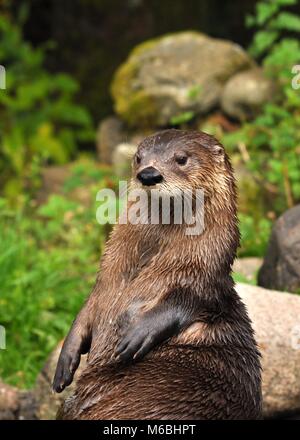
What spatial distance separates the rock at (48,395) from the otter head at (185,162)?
1.40 meters

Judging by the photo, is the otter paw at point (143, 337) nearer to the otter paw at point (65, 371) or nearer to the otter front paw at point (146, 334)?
the otter front paw at point (146, 334)

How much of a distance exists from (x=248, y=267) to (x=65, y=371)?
2505 mm

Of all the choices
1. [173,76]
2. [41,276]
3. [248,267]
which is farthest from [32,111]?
[248,267]

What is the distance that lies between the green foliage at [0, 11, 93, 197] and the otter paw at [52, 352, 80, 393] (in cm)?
563

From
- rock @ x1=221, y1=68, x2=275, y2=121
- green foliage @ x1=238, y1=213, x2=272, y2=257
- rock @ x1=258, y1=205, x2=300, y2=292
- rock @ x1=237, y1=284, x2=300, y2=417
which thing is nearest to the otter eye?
rock @ x1=237, y1=284, x2=300, y2=417

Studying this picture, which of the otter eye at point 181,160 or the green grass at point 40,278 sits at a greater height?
the otter eye at point 181,160

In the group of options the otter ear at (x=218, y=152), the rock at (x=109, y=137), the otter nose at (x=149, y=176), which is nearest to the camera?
the otter nose at (x=149, y=176)

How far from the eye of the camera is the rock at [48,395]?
498cm

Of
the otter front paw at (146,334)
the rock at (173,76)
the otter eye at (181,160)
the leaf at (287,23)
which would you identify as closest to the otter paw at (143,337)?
the otter front paw at (146,334)

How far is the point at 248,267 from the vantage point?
6387 mm

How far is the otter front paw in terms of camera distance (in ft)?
12.3

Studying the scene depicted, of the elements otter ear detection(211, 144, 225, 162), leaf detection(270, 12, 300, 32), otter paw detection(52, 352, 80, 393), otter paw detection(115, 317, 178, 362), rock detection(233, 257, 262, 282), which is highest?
leaf detection(270, 12, 300, 32)

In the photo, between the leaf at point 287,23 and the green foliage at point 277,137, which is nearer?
the green foliage at point 277,137

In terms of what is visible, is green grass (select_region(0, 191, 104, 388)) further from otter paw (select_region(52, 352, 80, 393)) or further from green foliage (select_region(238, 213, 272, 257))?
otter paw (select_region(52, 352, 80, 393))
